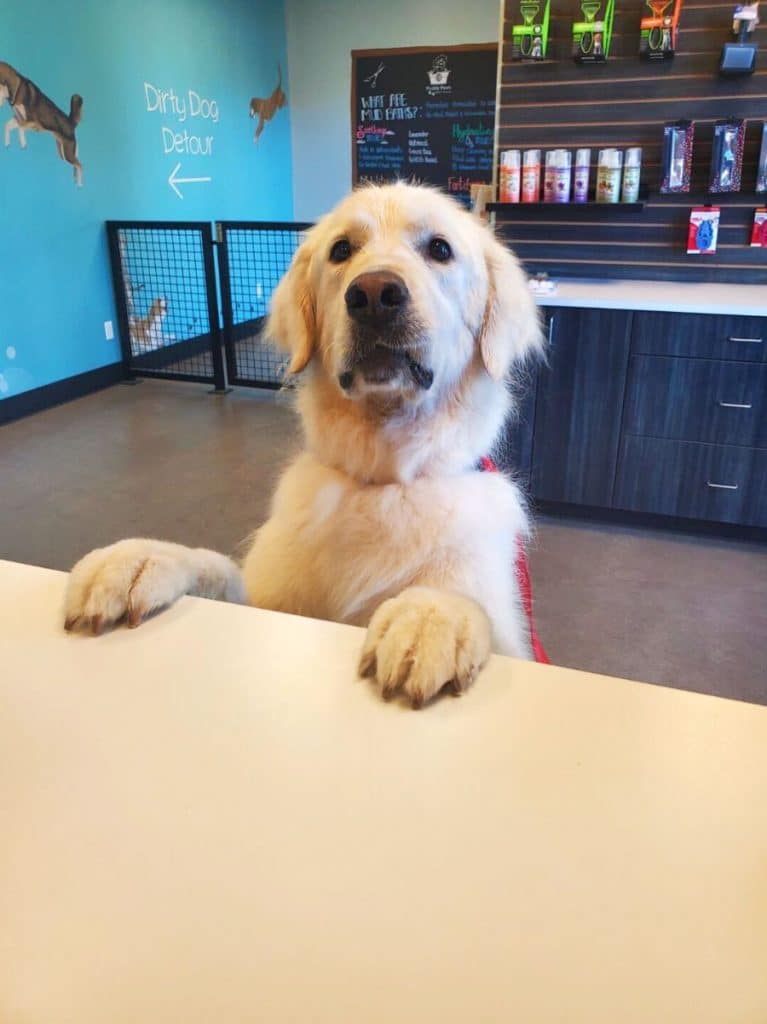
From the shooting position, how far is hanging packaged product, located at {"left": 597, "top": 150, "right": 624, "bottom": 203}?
3.40 m

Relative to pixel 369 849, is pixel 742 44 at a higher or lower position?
higher

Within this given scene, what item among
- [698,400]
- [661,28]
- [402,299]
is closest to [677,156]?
[661,28]

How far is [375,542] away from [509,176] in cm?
297

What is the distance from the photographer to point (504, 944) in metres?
0.46

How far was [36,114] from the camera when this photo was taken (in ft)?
14.9

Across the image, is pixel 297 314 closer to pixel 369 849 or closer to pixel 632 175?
pixel 369 849

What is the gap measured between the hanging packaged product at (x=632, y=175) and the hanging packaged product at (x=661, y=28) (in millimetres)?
395

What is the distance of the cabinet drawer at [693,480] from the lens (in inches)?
123

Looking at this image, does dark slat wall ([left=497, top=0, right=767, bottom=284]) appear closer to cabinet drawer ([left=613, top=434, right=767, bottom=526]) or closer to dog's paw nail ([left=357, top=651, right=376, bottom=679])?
cabinet drawer ([left=613, top=434, right=767, bottom=526])

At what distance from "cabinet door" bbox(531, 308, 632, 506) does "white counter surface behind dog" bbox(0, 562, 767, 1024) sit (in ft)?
8.80

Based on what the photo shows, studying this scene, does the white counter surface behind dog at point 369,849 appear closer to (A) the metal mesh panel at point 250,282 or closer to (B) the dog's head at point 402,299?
(B) the dog's head at point 402,299

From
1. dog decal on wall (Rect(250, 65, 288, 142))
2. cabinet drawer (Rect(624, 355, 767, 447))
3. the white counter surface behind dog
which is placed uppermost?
dog decal on wall (Rect(250, 65, 288, 142))

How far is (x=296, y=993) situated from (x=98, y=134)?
5788 millimetres

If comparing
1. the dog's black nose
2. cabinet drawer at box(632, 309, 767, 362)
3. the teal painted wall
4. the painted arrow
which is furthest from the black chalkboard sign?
the dog's black nose
